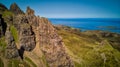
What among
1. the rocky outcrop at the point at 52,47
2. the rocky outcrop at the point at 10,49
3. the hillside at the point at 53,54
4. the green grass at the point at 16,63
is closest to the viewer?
the hillside at the point at 53,54

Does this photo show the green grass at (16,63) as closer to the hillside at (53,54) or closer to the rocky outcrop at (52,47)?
the hillside at (53,54)

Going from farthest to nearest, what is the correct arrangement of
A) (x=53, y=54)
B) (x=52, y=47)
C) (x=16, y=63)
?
(x=16, y=63), (x=52, y=47), (x=53, y=54)

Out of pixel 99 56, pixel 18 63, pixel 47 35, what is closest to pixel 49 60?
pixel 47 35

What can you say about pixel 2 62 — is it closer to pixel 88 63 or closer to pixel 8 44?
pixel 8 44

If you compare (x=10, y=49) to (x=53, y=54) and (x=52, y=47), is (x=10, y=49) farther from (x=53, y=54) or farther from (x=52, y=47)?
(x=53, y=54)

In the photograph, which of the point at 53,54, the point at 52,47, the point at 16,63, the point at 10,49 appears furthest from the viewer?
the point at 10,49

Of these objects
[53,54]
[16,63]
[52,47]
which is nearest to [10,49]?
[16,63]

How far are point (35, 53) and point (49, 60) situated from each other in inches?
1132

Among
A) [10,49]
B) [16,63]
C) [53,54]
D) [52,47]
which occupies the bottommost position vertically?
[16,63]

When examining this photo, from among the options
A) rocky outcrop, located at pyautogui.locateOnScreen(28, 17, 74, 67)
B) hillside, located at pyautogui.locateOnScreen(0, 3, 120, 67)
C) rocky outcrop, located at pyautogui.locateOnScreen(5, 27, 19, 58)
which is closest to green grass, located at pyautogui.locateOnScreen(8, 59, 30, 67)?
hillside, located at pyautogui.locateOnScreen(0, 3, 120, 67)

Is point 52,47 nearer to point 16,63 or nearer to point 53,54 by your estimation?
point 53,54

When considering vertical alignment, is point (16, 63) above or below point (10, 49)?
below

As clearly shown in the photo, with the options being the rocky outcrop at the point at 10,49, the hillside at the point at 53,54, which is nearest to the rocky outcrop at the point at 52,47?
the hillside at the point at 53,54

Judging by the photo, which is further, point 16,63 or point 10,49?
point 10,49
